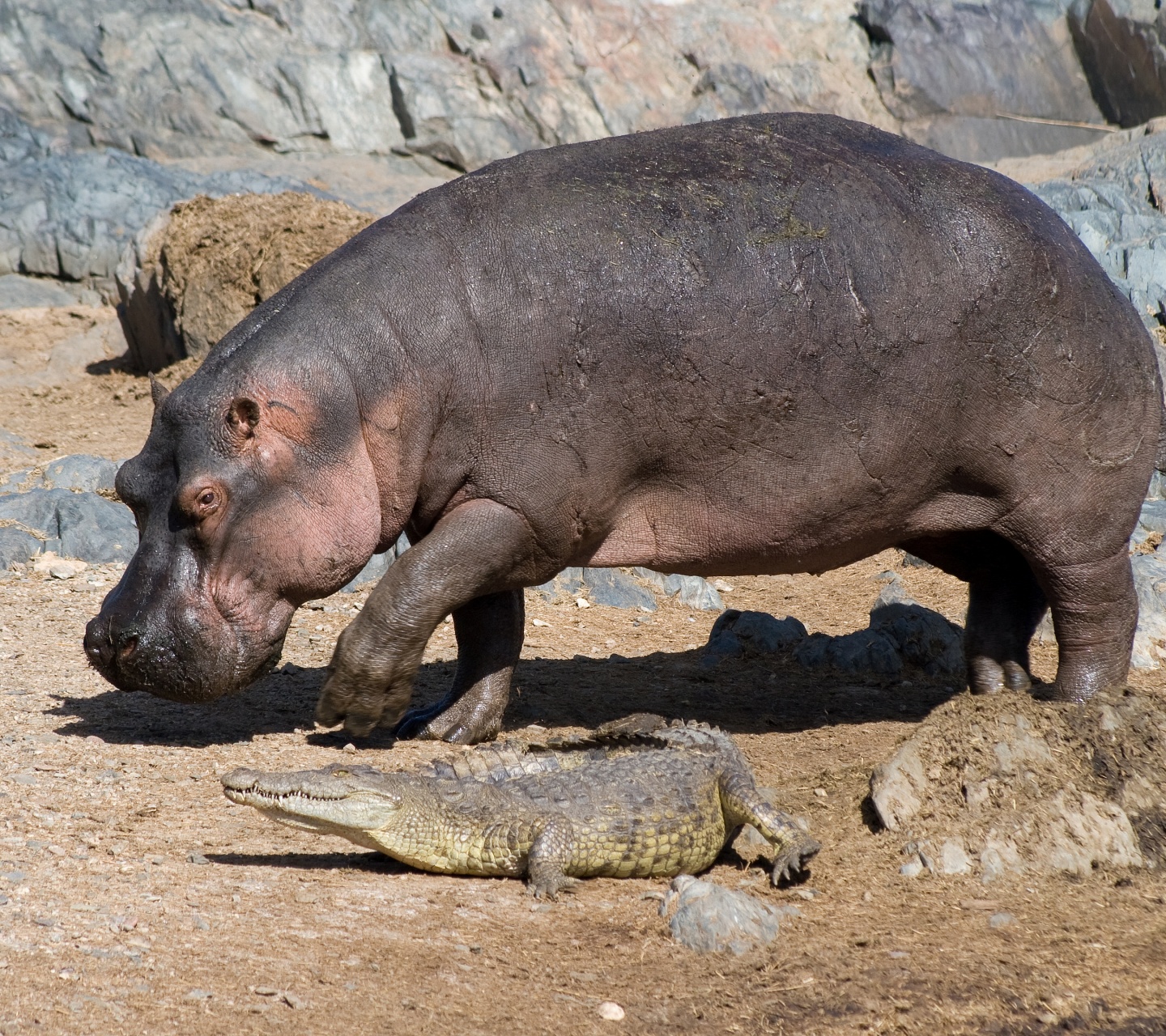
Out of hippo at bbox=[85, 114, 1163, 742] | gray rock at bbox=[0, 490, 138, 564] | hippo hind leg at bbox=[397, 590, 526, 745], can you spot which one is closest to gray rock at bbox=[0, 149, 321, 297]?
gray rock at bbox=[0, 490, 138, 564]

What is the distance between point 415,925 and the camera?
4078mm

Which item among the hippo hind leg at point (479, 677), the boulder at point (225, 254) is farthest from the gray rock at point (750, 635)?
the boulder at point (225, 254)

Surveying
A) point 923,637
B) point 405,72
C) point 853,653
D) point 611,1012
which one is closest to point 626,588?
point 853,653

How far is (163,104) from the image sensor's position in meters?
22.0

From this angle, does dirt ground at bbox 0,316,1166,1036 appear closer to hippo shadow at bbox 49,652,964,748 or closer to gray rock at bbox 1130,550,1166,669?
hippo shadow at bbox 49,652,964,748

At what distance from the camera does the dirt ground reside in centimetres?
351

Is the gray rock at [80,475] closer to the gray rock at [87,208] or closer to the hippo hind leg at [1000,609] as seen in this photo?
the hippo hind leg at [1000,609]

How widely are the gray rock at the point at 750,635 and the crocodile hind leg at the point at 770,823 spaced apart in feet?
9.81

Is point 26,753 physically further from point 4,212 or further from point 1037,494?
point 4,212

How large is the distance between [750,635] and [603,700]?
1384 mm

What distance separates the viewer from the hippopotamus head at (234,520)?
5.23 meters

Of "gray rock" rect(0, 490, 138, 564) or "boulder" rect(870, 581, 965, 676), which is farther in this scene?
"gray rock" rect(0, 490, 138, 564)

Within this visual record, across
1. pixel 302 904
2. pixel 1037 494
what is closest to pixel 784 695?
pixel 1037 494

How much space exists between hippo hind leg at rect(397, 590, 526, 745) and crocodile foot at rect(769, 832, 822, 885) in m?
1.86
